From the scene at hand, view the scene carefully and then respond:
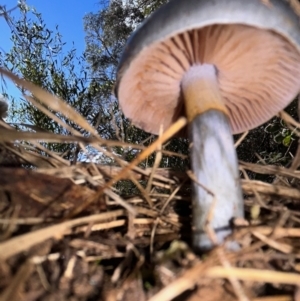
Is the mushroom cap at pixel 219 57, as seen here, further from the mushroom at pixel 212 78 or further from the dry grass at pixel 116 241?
the dry grass at pixel 116 241

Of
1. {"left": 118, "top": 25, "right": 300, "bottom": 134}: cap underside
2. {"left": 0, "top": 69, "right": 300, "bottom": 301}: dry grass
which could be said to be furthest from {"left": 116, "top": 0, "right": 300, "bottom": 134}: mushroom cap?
{"left": 0, "top": 69, "right": 300, "bottom": 301}: dry grass

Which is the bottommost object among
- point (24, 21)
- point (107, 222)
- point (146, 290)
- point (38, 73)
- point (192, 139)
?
point (146, 290)

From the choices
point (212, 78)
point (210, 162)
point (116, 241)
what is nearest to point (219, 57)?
point (212, 78)

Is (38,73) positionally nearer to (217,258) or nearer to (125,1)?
(125,1)

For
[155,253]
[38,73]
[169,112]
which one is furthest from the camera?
[38,73]

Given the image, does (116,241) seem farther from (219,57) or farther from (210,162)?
(219,57)

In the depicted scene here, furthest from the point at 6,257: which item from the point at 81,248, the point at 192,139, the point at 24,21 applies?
the point at 24,21

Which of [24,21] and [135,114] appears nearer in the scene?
[135,114]

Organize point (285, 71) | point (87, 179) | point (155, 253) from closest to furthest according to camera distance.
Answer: point (155, 253) → point (87, 179) → point (285, 71)
